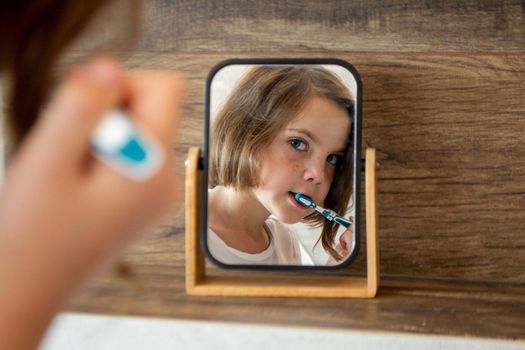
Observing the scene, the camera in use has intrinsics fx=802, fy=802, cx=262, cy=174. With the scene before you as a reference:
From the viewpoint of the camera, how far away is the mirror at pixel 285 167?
862 mm

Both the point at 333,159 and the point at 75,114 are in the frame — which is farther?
the point at 333,159

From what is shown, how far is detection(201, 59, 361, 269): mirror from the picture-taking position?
0.86m

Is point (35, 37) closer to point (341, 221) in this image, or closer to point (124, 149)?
point (124, 149)

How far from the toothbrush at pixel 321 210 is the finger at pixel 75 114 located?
569 mm

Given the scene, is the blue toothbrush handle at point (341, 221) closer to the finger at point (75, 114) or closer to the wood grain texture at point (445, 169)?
the wood grain texture at point (445, 169)

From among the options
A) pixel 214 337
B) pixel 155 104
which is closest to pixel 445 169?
pixel 214 337

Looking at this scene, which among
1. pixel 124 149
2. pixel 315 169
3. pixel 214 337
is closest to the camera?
pixel 124 149

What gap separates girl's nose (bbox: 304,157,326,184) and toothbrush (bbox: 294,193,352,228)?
0.02 m

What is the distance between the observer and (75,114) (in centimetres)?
29

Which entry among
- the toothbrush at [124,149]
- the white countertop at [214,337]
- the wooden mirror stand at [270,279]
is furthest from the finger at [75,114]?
the wooden mirror stand at [270,279]

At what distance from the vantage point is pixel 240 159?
875 mm

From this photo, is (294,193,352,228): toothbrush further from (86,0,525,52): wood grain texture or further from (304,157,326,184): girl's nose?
(86,0,525,52): wood grain texture

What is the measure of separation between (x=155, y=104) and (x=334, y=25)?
62 cm

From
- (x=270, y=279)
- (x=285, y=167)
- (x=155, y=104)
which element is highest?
(x=155, y=104)
